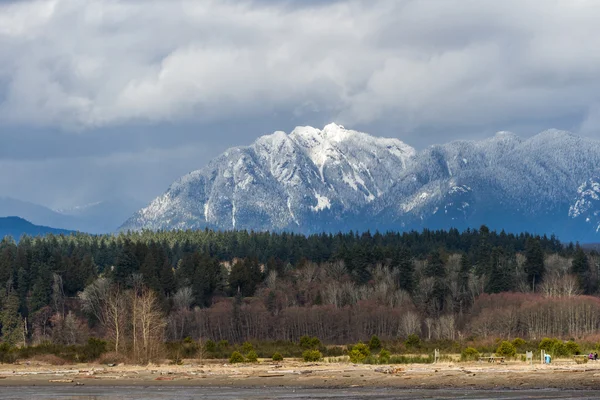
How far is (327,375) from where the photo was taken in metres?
97.7

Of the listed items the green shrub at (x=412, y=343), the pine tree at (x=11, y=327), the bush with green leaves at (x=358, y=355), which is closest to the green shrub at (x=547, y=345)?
the bush with green leaves at (x=358, y=355)

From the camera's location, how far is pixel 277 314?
199 metres

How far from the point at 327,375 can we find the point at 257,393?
594 inches

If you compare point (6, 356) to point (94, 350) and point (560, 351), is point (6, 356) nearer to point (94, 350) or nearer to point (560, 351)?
point (94, 350)

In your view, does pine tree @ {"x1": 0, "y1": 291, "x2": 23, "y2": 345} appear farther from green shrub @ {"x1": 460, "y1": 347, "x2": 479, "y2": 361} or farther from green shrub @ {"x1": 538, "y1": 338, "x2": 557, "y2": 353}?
green shrub @ {"x1": 538, "y1": 338, "x2": 557, "y2": 353}

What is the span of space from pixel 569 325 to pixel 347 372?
81.2m

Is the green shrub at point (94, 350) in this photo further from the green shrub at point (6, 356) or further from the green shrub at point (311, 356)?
the green shrub at point (311, 356)

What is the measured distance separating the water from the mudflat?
11.6ft

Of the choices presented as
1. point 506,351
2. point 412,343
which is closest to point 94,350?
point 412,343

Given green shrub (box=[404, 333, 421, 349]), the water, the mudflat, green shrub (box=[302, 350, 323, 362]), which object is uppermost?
green shrub (box=[404, 333, 421, 349])

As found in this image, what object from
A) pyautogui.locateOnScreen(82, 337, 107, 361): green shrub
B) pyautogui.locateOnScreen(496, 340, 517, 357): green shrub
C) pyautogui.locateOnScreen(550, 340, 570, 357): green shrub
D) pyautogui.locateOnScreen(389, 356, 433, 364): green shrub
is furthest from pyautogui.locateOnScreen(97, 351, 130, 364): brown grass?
pyautogui.locateOnScreen(550, 340, 570, 357): green shrub

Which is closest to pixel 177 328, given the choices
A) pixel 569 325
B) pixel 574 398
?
pixel 569 325

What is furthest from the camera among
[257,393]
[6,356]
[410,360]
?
[6,356]

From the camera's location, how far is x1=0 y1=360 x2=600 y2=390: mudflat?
86.1 m
